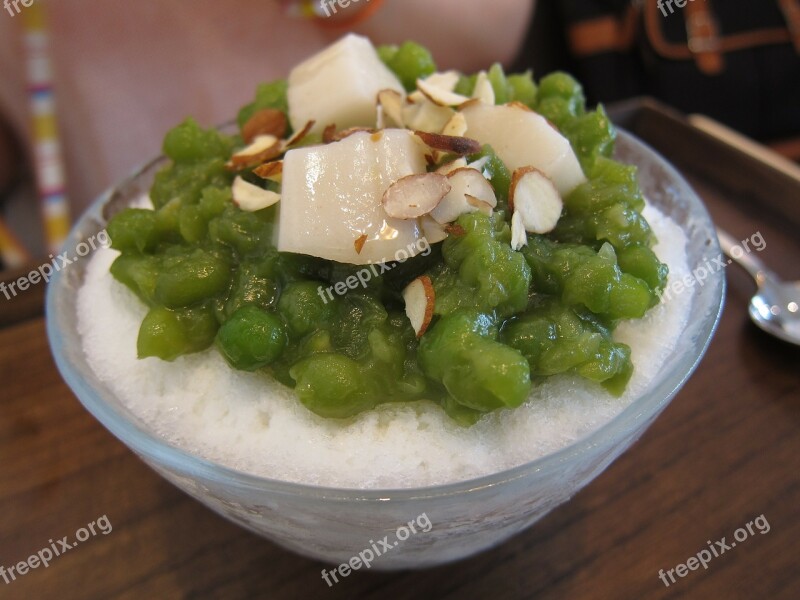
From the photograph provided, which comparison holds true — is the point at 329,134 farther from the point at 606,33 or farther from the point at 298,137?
the point at 606,33

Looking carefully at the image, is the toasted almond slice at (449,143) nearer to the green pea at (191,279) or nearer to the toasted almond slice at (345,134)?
the toasted almond slice at (345,134)

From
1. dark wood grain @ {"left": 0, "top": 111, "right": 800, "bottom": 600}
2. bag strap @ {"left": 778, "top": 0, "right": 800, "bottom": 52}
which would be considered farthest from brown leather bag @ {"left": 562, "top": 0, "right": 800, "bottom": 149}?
dark wood grain @ {"left": 0, "top": 111, "right": 800, "bottom": 600}

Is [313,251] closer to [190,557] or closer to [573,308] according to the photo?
[573,308]

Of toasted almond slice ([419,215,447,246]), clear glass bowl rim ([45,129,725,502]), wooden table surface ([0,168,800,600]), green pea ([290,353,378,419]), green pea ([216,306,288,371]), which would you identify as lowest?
wooden table surface ([0,168,800,600])

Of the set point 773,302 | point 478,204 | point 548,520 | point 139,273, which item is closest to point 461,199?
point 478,204

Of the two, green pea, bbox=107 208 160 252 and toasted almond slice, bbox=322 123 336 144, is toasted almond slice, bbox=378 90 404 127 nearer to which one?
toasted almond slice, bbox=322 123 336 144

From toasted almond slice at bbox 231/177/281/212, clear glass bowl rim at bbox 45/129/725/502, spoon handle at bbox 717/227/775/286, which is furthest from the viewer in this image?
spoon handle at bbox 717/227/775/286

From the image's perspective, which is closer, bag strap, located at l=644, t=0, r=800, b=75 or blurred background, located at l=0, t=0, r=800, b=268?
blurred background, located at l=0, t=0, r=800, b=268
